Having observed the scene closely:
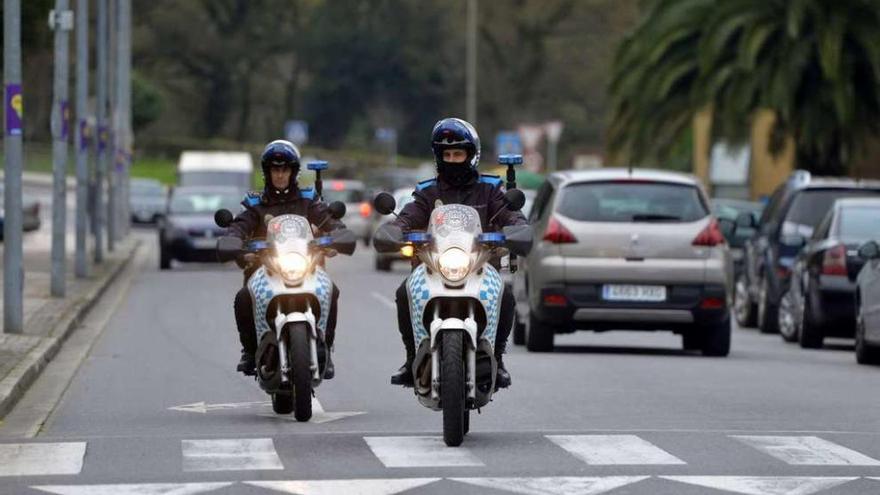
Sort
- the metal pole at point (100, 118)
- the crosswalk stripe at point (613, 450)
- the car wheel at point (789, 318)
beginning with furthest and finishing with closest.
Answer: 1. the metal pole at point (100, 118)
2. the car wheel at point (789, 318)
3. the crosswalk stripe at point (613, 450)

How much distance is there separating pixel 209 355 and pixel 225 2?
3447 inches

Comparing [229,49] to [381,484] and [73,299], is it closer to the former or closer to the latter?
[73,299]

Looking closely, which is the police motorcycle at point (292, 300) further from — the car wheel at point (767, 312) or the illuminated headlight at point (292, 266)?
the car wheel at point (767, 312)

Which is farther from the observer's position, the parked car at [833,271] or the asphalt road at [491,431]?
the parked car at [833,271]

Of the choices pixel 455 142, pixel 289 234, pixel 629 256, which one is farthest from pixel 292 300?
pixel 629 256

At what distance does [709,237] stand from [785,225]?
589 centimetres

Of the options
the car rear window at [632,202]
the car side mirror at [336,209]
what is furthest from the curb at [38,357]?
the car rear window at [632,202]

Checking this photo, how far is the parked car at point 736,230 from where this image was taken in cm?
2539

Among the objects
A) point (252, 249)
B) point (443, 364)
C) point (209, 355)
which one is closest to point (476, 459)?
point (443, 364)

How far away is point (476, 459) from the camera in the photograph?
38.7 feet

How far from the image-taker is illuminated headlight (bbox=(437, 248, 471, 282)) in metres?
12.3

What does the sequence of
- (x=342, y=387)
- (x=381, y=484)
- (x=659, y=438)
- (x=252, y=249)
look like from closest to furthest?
(x=381, y=484) < (x=659, y=438) < (x=252, y=249) < (x=342, y=387)

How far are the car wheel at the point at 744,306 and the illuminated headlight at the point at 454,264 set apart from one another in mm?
15883

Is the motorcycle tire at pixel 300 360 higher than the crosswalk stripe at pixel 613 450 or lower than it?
higher
